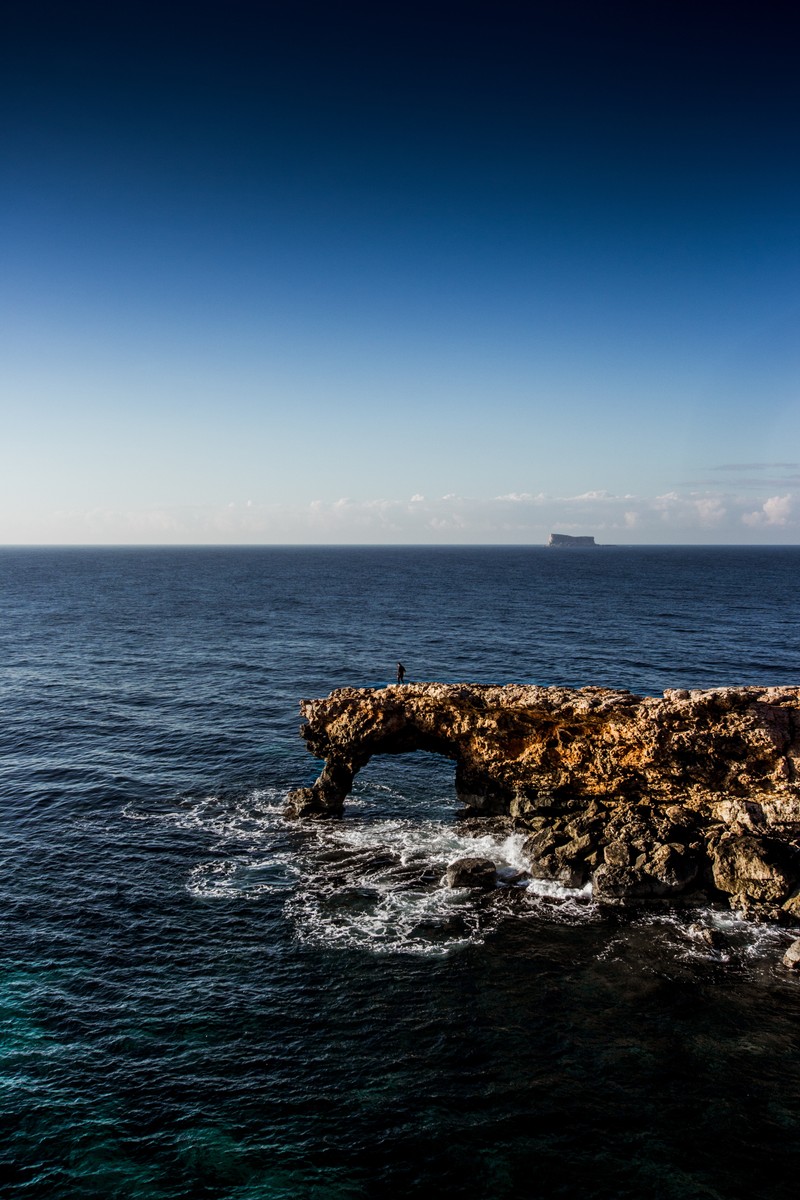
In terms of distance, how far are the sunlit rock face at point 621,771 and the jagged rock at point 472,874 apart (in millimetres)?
2443

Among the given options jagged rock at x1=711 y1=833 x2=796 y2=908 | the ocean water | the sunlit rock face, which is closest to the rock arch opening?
the ocean water

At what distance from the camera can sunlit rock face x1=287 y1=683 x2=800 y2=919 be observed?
33.6 metres

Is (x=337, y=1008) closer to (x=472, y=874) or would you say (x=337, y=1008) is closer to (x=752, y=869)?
(x=472, y=874)

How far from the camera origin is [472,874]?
3516 cm

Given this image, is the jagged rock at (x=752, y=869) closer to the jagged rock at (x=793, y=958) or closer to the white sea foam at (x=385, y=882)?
the white sea foam at (x=385, y=882)

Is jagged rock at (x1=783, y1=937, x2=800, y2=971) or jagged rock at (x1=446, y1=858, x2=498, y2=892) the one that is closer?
jagged rock at (x1=783, y1=937, x2=800, y2=971)

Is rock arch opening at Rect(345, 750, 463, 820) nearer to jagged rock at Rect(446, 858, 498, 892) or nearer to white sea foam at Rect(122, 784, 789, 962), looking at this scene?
white sea foam at Rect(122, 784, 789, 962)

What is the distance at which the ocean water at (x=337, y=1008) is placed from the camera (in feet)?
66.9

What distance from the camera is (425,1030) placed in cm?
2547

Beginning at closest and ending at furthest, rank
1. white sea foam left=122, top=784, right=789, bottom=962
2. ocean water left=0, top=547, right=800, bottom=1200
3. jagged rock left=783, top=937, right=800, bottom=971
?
ocean water left=0, top=547, right=800, bottom=1200
jagged rock left=783, top=937, right=800, bottom=971
white sea foam left=122, top=784, right=789, bottom=962

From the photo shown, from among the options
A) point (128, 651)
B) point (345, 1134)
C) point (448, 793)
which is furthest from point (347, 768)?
point (128, 651)

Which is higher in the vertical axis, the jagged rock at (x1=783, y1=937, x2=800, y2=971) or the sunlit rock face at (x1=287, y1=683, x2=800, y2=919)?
the sunlit rock face at (x1=287, y1=683, x2=800, y2=919)

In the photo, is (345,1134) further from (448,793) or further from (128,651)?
(128,651)

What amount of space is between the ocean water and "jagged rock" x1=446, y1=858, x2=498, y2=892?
89 centimetres
